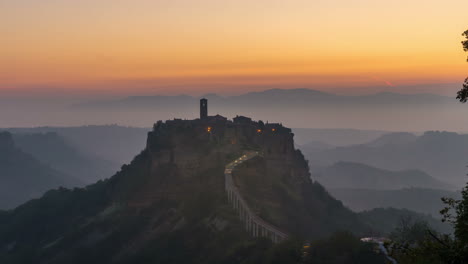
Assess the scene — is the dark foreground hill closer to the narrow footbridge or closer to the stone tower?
the narrow footbridge

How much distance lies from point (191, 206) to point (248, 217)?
86.6ft

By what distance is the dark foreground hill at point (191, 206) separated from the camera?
124 metres

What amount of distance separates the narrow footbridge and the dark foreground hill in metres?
1.61

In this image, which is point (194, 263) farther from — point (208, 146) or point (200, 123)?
point (200, 123)

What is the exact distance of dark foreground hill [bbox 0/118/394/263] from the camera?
124m

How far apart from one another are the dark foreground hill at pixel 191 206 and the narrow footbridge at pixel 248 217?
1.61 m

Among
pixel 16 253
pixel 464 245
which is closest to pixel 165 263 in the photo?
pixel 16 253

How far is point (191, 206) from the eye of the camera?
138m

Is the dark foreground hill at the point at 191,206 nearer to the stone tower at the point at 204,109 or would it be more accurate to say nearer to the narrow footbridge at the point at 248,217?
the narrow footbridge at the point at 248,217

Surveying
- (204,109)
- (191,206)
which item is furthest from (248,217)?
(204,109)

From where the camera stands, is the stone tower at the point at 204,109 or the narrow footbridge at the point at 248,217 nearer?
the narrow footbridge at the point at 248,217

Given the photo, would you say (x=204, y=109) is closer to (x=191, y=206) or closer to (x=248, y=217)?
(x=191, y=206)

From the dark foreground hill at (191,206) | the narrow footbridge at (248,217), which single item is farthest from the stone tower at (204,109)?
the narrow footbridge at (248,217)

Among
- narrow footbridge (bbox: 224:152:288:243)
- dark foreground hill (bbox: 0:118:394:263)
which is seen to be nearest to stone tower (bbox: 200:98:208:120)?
Result: dark foreground hill (bbox: 0:118:394:263)
